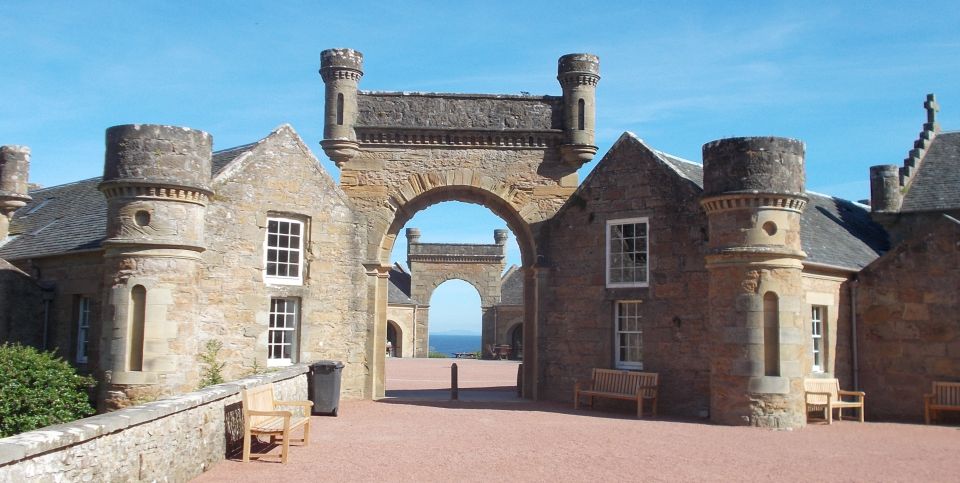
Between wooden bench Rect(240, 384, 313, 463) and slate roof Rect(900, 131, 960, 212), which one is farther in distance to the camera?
slate roof Rect(900, 131, 960, 212)

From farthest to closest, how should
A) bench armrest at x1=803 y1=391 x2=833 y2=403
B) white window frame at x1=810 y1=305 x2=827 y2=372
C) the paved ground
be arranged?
1. white window frame at x1=810 y1=305 x2=827 y2=372
2. bench armrest at x1=803 y1=391 x2=833 y2=403
3. the paved ground

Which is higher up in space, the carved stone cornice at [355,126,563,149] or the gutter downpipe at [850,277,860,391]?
the carved stone cornice at [355,126,563,149]

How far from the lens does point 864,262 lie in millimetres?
19406

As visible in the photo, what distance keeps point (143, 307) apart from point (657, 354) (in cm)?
953

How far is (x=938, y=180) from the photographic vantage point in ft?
72.9

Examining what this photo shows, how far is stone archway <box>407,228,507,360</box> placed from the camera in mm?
44875

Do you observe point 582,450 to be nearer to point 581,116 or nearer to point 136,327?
point 136,327

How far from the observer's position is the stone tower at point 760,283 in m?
15.0

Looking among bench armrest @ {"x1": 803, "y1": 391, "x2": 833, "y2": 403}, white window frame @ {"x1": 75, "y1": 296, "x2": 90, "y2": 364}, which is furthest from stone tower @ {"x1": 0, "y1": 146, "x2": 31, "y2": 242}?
bench armrest @ {"x1": 803, "y1": 391, "x2": 833, "y2": 403}

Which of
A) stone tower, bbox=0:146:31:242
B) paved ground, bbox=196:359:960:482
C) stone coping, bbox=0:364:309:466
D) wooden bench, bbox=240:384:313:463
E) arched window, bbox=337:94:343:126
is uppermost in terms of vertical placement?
arched window, bbox=337:94:343:126

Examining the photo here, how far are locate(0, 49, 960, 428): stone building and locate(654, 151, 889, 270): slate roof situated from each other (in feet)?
0.35

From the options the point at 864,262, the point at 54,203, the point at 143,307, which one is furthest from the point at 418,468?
the point at 54,203

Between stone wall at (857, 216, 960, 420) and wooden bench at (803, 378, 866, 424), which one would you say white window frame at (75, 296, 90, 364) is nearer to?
wooden bench at (803, 378, 866, 424)

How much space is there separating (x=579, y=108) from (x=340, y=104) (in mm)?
5380
